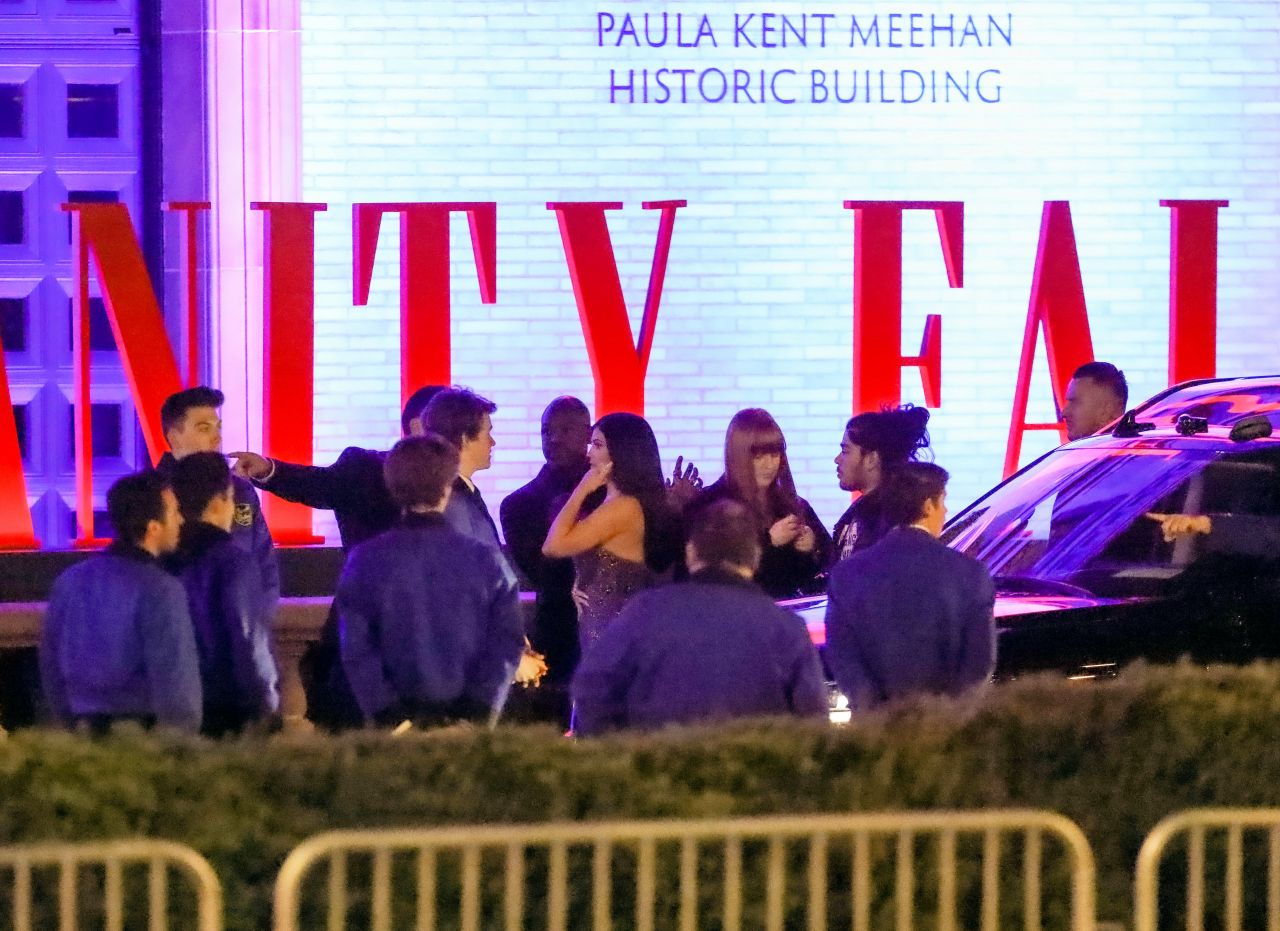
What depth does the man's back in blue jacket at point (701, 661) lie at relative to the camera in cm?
553

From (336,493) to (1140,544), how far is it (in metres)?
3.06

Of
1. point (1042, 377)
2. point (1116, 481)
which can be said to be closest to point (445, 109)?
point (1042, 377)

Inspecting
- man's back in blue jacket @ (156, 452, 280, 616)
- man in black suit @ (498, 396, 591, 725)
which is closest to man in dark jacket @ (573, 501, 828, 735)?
man's back in blue jacket @ (156, 452, 280, 616)

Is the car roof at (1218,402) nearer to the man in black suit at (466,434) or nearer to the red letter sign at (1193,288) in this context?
the red letter sign at (1193,288)

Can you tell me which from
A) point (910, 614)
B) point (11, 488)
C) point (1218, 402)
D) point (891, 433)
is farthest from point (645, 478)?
point (11, 488)

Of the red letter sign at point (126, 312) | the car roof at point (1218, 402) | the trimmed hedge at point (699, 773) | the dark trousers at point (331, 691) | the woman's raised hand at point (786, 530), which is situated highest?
the red letter sign at point (126, 312)

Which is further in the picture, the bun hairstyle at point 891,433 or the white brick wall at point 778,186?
the white brick wall at point 778,186

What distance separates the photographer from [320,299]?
37.6 feet

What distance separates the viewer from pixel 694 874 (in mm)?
4258

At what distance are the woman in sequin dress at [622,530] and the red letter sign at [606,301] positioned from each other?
3293mm

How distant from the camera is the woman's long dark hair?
739 centimetres

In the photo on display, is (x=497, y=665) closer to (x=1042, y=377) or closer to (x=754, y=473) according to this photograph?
(x=754, y=473)

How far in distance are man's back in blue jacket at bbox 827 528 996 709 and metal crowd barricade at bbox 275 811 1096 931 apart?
1.52 m

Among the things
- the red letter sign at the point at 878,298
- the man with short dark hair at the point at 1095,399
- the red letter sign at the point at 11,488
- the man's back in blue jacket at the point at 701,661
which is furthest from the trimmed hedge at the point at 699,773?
the red letter sign at the point at 11,488
